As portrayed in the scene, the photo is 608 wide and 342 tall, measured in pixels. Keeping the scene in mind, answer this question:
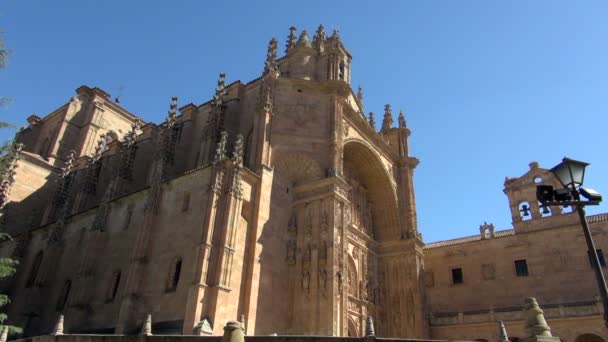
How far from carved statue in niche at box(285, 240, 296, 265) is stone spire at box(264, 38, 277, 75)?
9498 millimetres

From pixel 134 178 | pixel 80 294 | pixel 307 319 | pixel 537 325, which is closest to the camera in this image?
pixel 537 325

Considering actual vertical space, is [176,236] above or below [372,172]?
below

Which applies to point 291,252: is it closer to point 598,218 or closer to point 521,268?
point 521,268

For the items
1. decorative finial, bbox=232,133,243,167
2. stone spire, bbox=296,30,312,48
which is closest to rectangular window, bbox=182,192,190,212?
decorative finial, bbox=232,133,243,167

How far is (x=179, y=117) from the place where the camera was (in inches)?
1174

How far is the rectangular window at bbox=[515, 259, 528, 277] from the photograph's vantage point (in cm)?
2967

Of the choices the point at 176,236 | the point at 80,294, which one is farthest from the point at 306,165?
the point at 80,294

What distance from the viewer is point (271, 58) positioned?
83.6 feet

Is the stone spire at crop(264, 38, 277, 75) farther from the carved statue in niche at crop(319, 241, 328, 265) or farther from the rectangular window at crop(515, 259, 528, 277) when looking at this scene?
the rectangular window at crop(515, 259, 528, 277)

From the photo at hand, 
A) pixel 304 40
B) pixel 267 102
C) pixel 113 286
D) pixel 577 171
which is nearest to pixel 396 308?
pixel 267 102

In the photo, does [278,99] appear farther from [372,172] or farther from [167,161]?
[372,172]

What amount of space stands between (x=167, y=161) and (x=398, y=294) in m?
15.9

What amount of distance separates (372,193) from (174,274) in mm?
16054

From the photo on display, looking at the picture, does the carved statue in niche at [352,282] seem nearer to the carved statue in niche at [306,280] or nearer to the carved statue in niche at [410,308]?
the carved statue in niche at [410,308]
